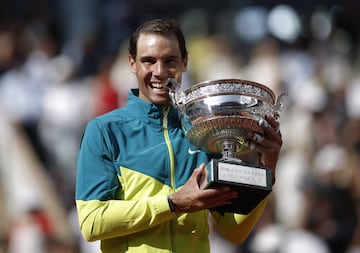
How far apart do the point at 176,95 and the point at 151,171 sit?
1.01 feet

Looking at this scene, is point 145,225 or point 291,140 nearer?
point 145,225

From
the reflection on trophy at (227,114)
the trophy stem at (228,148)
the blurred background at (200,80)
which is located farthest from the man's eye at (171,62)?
the blurred background at (200,80)

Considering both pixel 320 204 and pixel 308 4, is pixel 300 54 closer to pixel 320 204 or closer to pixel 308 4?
pixel 308 4

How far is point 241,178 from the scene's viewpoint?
3.88 meters

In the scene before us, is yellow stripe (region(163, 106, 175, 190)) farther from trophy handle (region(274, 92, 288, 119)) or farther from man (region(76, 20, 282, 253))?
trophy handle (region(274, 92, 288, 119))

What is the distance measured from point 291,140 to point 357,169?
1.02 metres

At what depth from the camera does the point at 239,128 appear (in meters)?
4.08

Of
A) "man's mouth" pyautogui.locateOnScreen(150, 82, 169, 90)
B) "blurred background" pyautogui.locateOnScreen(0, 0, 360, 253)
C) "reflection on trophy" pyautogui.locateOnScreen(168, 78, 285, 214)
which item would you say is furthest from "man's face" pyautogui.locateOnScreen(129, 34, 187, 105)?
"blurred background" pyautogui.locateOnScreen(0, 0, 360, 253)

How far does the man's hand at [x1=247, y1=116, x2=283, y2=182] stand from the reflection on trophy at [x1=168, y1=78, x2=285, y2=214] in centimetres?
3

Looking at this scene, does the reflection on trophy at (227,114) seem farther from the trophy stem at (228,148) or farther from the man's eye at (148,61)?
the man's eye at (148,61)

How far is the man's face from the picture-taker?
168 inches

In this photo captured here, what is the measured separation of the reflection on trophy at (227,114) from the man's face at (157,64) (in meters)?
0.12

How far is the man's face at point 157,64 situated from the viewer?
4.26 meters

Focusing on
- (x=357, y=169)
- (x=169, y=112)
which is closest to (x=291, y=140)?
(x=357, y=169)
